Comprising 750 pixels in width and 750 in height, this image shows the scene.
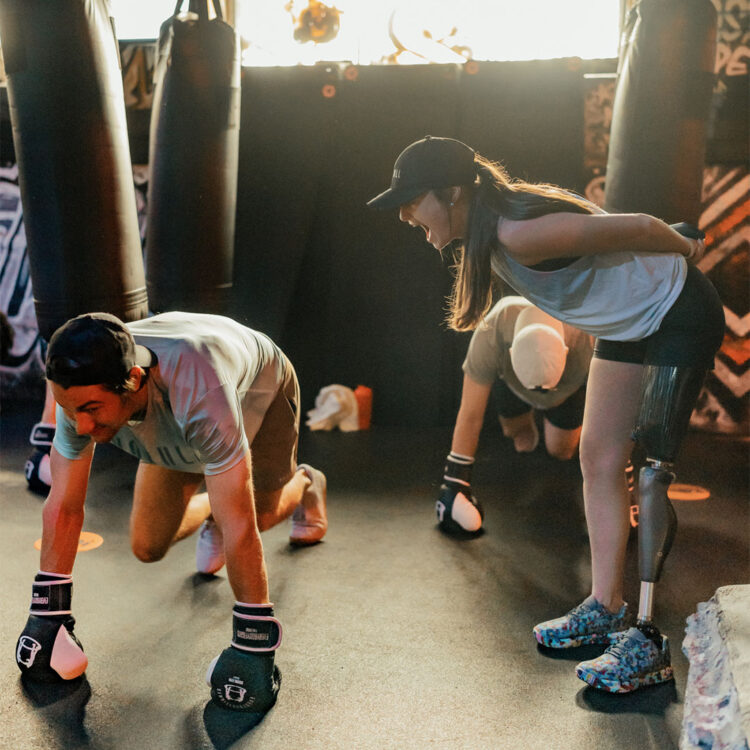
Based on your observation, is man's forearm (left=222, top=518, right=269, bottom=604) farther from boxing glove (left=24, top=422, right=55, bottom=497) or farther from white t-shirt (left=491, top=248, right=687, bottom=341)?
boxing glove (left=24, top=422, right=55, bottom=497)

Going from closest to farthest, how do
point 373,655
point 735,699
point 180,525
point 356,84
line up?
point 735,699
point 373,655
point 180,525
point 356,84

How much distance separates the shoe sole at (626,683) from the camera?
148 centimetres

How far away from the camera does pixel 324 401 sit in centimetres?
369

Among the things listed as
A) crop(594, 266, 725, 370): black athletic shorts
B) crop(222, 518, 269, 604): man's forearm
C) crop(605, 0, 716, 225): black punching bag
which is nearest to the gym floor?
crop(222, 518, 269, 604): man's forearm

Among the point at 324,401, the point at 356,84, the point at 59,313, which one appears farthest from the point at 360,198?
the point at 59,313

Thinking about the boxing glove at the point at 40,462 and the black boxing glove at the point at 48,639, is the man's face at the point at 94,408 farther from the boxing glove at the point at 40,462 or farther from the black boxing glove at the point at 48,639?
the boxing glove at the point at 40,462

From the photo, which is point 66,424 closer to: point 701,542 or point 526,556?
point 526,556

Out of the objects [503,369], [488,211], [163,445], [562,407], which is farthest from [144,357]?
[562,407]

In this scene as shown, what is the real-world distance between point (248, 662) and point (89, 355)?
2.11 feet

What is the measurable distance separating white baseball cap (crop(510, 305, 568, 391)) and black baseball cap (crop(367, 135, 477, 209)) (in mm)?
926

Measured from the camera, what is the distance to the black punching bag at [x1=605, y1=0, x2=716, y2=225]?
2367 millimetres

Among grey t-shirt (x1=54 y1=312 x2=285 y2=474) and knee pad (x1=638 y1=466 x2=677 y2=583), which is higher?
grey t-shirt (x1=54 y1=312 x2=285 y2=474)

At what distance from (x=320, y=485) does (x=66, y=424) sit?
1.03m

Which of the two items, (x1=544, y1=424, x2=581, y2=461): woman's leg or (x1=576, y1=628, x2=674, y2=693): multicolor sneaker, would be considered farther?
(x1=544, y1=424, x2=581, y2=461): woman's leg
